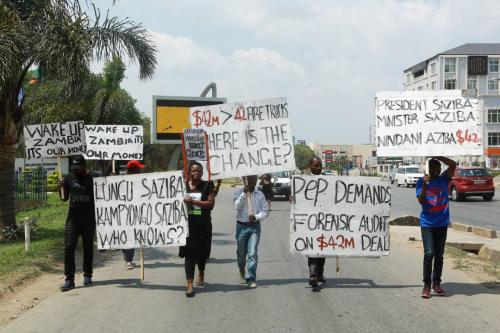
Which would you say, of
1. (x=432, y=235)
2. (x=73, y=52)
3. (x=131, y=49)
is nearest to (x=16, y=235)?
(x=73, y=52)

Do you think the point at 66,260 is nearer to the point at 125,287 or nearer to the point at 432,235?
the point at 125,287

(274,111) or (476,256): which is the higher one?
(274,111)

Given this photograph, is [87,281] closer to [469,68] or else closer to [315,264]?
[315,264]

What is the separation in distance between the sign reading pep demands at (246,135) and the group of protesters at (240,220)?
0.31m

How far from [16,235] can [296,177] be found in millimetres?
7371

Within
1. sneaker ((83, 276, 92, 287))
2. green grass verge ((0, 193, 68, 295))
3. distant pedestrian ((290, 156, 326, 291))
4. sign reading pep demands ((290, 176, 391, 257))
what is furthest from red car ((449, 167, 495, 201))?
sneaker ((83, 276, 92, 287))

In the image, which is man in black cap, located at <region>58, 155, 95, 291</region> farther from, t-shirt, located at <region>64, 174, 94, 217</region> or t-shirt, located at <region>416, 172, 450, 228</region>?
t-shirt, located at <region>416, 172, 450, 228</region>

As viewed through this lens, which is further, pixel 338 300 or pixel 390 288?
pixel 390 288

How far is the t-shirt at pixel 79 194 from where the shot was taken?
841 cm

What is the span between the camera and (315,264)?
803 centimetres

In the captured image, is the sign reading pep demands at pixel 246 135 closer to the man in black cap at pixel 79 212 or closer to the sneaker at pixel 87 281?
the man in black cap at pixel 79 212

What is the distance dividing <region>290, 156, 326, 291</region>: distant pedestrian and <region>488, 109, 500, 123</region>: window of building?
83589mm

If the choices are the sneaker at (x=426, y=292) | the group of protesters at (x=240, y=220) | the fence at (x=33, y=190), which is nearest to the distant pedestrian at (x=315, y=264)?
the group of protesters at (x=240, y=220)

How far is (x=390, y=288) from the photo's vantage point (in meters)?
8.09
